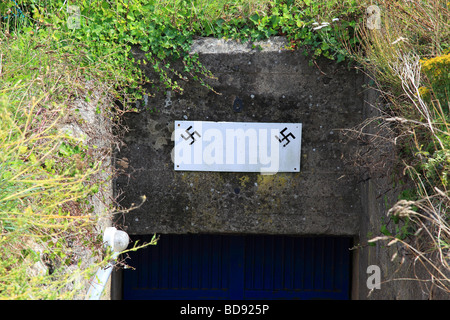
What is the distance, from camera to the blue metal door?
512 cm

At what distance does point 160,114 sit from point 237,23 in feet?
3.34

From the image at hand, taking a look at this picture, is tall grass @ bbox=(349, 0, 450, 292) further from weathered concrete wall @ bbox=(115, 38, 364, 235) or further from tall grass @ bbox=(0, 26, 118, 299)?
tall grass @ bbox=(0, 26, 118, 299)

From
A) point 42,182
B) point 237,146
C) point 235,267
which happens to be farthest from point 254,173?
point 42,182

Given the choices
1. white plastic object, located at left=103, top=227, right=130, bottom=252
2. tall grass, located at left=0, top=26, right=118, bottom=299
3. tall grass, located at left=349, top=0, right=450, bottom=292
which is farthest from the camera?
white plastic object, located at left=103, top=227, right=130, bottom=252

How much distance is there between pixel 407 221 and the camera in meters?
2.43

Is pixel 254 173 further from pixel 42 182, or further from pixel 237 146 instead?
pixel 42 182

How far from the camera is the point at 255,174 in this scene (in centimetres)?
400

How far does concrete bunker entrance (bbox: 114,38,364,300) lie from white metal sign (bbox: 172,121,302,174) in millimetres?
61

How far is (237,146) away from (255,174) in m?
0.29

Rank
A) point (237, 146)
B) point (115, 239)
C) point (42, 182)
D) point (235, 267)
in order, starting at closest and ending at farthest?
1. point (42, 182)
2. point (115, 239)
3. point (237, 146)
4. point (235, 267)

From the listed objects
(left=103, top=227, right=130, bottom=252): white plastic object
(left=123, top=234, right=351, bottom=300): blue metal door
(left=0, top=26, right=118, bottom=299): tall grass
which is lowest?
(left=123, top=234, right=351, bottom=300): blue metal door

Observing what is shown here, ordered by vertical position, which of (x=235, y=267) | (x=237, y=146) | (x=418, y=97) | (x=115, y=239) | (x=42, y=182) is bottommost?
(x=235, y=267)

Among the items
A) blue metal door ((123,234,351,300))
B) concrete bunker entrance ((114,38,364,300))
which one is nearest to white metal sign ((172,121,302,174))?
concrete bunker entrance ((114,38,364,300))

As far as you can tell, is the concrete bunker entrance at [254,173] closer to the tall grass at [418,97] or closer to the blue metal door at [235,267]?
the tall grass at [418,97]
